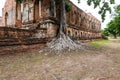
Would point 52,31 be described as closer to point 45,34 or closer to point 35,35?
point 45,34

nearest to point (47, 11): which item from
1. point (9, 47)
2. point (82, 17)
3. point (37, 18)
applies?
point (37, 18)

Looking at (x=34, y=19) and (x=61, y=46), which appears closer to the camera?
(x=61, y=46)

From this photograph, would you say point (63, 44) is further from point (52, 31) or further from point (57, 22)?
point (57, 22)

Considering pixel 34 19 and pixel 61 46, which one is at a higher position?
pixel 34 19

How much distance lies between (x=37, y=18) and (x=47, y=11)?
1380 millimetres

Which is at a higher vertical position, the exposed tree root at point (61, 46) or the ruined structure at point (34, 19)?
the ruined structure at point (34, 19)

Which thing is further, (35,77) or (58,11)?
(58,11)

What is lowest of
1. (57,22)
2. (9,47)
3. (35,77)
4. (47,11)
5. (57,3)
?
(35,77)

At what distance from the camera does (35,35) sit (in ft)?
37.7

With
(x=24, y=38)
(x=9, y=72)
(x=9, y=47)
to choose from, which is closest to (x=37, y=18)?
(x=24, y=38)

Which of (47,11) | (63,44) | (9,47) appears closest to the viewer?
(9,47)

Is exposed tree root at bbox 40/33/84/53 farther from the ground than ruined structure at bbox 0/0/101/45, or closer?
closer

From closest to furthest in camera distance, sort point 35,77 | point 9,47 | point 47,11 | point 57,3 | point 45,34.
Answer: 1. point 35,77
2. point 9,47
3. point 45,34
4. point 47,11
5. point 57,3

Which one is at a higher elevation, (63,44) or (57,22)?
(57,22)
